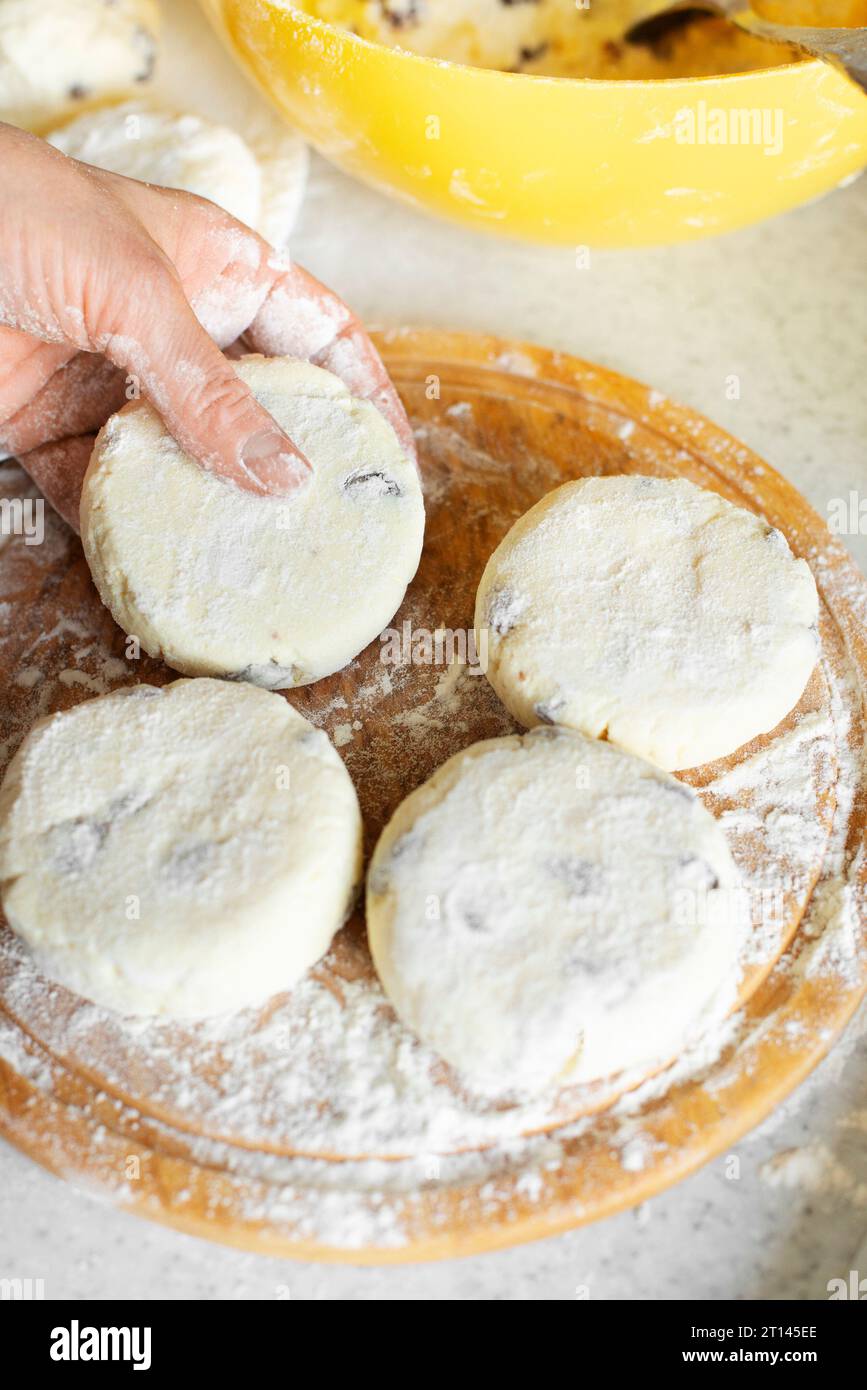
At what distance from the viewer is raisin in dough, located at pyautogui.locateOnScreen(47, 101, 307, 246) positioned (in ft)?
5.16

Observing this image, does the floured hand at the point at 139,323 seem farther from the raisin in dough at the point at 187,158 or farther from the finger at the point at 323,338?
the raisin in dough at the point at 187,158

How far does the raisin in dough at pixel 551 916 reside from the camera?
990 millimetres

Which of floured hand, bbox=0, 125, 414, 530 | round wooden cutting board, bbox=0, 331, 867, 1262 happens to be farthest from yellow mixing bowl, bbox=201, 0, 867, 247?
round wooden cutting board, bbox=0, 331, 867, 1262

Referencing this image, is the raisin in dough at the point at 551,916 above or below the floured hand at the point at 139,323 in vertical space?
below

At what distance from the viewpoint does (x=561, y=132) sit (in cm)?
135

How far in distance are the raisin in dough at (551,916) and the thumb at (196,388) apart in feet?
1.33

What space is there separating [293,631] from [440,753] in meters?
0.21

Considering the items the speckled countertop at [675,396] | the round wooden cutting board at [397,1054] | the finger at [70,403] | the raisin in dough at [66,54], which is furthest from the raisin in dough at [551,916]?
the raisin in dough at [66,54]

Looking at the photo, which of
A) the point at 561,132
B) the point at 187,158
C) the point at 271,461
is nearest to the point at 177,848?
the point at 271,461

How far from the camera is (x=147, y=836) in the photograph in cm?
105

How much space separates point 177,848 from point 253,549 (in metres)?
0.35

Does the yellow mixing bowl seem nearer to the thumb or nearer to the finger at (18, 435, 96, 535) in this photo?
the thumb

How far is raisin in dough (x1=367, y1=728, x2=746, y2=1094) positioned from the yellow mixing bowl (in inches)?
30.2
